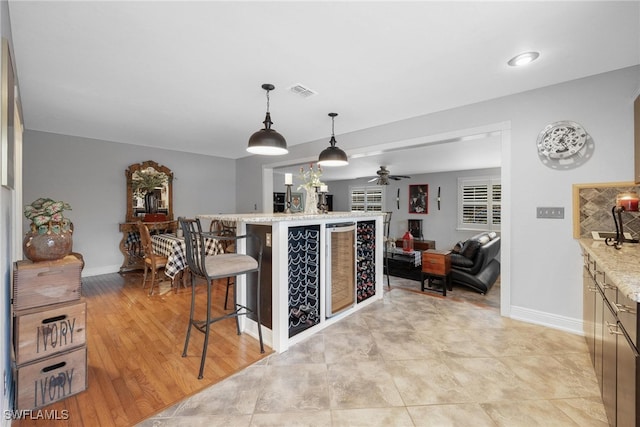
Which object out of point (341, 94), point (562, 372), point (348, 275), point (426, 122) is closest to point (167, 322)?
point (348, 275)

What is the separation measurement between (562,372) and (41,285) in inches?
139

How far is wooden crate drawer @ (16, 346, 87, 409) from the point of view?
1.63m

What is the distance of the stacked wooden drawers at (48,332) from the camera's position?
163 centimetres

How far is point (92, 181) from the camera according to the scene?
4871 mm

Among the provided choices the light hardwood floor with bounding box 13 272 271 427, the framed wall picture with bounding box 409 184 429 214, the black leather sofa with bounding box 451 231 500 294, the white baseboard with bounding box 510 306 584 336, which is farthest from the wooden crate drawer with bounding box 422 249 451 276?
the framed wall picture with bounding box 409 184 429 214

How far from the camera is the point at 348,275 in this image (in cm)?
312

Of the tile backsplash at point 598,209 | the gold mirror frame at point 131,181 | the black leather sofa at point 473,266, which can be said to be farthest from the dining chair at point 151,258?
the tile backsplash at point 598,209

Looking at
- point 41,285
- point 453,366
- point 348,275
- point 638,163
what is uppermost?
point 638,163

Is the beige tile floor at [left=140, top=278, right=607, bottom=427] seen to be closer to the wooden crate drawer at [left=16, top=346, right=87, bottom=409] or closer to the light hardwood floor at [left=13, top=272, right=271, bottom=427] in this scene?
the light hardwood floor at [left=13, top=272, right=271, bottom=427]

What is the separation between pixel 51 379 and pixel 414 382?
2307 millimetres

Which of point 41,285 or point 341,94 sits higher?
point 341,94

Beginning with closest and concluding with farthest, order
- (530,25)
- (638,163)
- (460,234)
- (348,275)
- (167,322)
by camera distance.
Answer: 1. (530,25)
2. (638,163)
3. (167,322)
4. (348,275)
5. (460,234)

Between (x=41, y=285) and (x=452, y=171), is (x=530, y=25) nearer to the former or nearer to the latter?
(x=41, y=285)

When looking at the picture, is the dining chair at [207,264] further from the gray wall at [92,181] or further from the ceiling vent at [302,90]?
the gray wall at [92,181]
